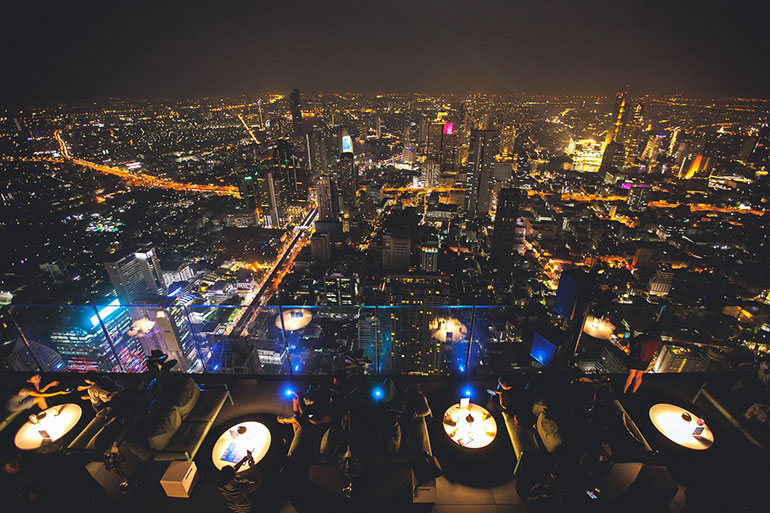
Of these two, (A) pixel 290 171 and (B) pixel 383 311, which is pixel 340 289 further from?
(A) pixel 290 171

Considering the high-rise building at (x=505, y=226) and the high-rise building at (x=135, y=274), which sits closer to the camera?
the high-rise building at (x=135, y=274)

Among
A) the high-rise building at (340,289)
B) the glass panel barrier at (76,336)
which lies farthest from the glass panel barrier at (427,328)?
the high-rise building at (340,289)

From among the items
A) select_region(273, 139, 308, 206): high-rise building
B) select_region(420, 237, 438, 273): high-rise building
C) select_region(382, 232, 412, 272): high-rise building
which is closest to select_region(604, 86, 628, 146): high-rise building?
select_region(420, 237, 438, 273): high-rise building

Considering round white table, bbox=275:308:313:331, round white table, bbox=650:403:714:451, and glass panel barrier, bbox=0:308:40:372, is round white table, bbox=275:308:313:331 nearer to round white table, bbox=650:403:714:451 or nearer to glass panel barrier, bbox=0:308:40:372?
round white table, bbox=650:403:714:451

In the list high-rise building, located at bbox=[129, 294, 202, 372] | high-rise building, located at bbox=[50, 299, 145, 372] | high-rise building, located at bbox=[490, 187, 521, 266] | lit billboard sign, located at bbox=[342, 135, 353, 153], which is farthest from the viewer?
lit billboard sign, located at bbox=[342, 135, 353, 153]

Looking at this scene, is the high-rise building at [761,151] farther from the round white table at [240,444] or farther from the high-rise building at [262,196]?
the high-rise building at [262,196]

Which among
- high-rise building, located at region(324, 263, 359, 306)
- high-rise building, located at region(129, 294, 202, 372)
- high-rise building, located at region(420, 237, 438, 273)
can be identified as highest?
high-rise building, located at region(129, 294, 202, 372)
